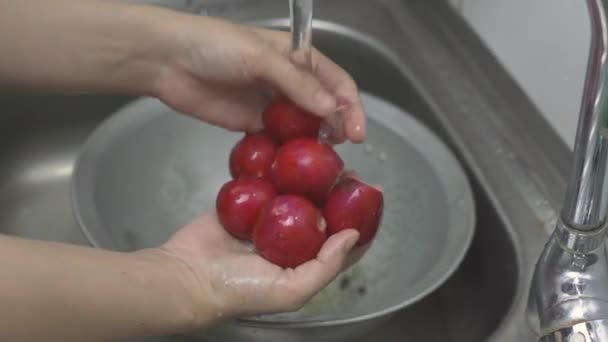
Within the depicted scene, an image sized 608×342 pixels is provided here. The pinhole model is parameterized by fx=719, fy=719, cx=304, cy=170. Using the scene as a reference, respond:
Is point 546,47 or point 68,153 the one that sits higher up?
point 546,47

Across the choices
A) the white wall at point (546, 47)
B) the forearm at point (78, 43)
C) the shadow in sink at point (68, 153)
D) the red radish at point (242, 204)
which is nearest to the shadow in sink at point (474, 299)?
the shadow in sink at point (68, 153)

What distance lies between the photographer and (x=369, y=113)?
0.81 metres

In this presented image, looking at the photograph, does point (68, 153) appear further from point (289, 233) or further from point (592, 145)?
point (592, 145)

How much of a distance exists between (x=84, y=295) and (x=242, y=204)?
0.57ft

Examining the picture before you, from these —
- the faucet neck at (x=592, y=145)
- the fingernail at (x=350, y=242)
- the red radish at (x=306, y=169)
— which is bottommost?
the fingernail at (x=350, y=242)

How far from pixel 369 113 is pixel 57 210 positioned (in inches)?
16.5

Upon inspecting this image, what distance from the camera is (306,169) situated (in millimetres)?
598

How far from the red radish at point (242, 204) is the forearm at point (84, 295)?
0.10 metres

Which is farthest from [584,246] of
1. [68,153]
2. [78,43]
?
[68,153]

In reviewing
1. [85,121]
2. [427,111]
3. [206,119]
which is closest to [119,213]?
[206,119]

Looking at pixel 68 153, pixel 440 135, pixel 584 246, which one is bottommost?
pixel 68 153

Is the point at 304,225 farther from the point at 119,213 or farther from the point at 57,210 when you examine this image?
the point at 57,210

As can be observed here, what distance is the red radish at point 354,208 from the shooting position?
0.59m

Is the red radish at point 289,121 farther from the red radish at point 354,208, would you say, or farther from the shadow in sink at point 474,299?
the shadow in sink at point 474,299
